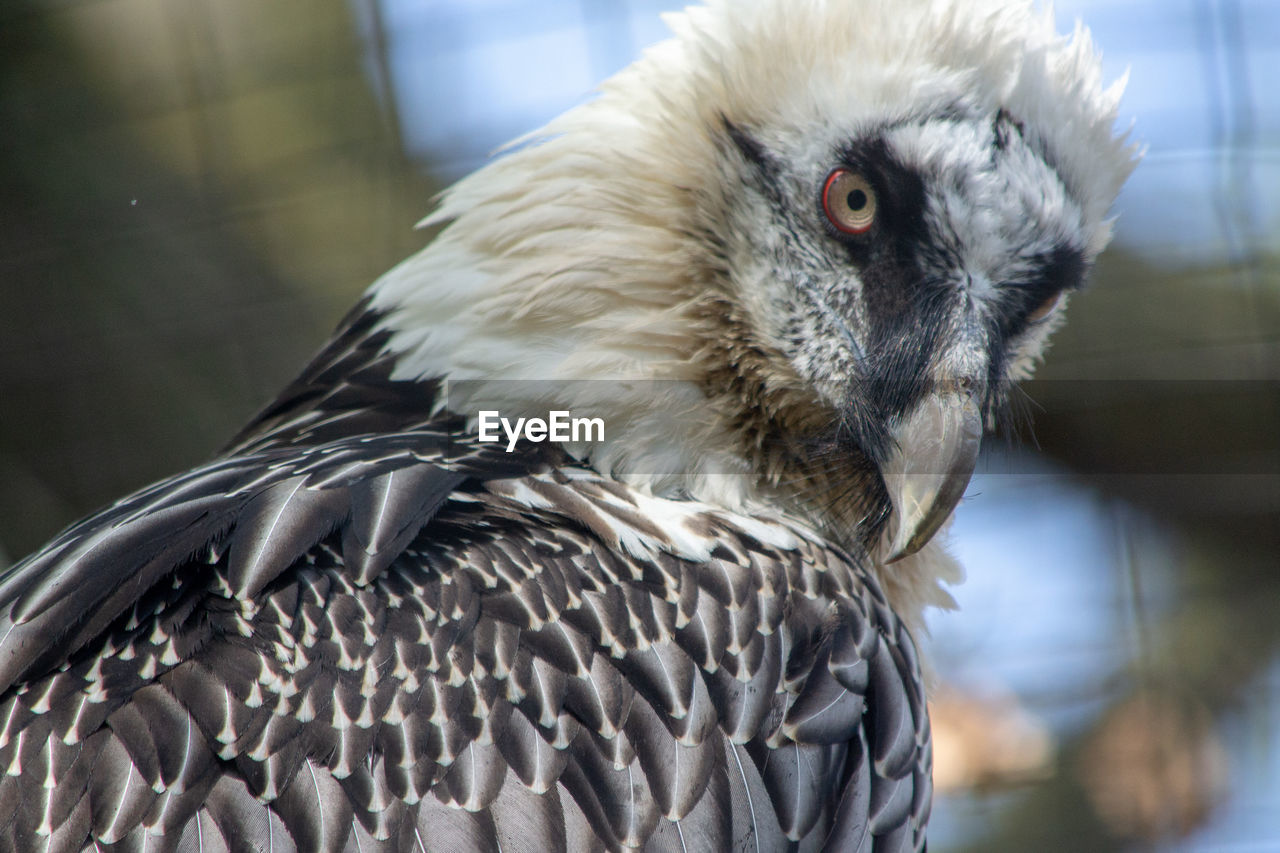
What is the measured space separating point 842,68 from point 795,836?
39.4 inches

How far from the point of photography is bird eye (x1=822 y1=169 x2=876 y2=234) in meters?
1.59

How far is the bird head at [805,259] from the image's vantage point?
1547 mm

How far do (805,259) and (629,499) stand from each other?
417 mm

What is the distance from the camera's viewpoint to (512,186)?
67.9 inches

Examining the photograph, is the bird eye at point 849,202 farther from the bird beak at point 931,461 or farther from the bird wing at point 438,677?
the bird wing at point 438,677

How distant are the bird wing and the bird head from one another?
16 cm

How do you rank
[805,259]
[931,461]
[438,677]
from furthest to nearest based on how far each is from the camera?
[805,259], [931,461], [438,677]

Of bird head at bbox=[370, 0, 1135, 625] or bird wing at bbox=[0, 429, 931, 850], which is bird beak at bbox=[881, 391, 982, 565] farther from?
bird wing at bbox=[0, 429, 931, 850]

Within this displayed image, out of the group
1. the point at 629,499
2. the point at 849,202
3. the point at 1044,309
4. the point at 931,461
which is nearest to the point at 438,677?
the point at 629,499

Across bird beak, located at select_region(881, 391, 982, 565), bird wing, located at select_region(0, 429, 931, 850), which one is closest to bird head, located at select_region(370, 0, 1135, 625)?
bird beak, located at select_region(881, 391, 982, 565)

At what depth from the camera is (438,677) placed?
1189 mm

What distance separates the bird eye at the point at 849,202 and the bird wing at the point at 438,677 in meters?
0.44

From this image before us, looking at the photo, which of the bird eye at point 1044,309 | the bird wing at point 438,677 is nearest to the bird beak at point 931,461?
the bird wing at point 438,677

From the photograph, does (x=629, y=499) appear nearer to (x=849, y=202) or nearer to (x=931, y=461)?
(x=931, y=461)
